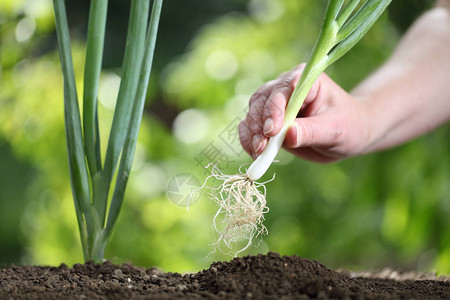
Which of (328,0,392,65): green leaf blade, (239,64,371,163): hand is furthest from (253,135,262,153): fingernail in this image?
(328,0,392,65): green leaf blade

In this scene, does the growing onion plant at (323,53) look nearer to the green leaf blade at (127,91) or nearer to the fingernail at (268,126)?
the fingernail at (268,126)

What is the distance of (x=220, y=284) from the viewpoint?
60 centimetres

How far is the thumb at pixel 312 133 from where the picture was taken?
679 millimetres

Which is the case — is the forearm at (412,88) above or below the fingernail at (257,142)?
above

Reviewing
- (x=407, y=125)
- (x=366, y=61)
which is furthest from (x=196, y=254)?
(x=407, y=125)

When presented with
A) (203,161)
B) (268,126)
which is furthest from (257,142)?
(203,161)

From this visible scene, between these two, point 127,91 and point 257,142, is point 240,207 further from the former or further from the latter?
point 127,91

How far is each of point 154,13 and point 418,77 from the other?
63 cm

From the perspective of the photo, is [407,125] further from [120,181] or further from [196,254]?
[196,254]

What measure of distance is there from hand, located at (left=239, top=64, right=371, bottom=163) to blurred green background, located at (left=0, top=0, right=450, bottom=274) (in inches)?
47.7

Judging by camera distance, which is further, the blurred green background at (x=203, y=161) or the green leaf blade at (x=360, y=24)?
A: the blurred green background at (x=203, y=161)

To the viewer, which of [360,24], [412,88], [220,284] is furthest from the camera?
[412,88]

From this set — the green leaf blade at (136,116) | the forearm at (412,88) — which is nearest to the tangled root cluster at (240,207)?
the green leaf blade at (136,116)

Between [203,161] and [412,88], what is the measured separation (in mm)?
1286
